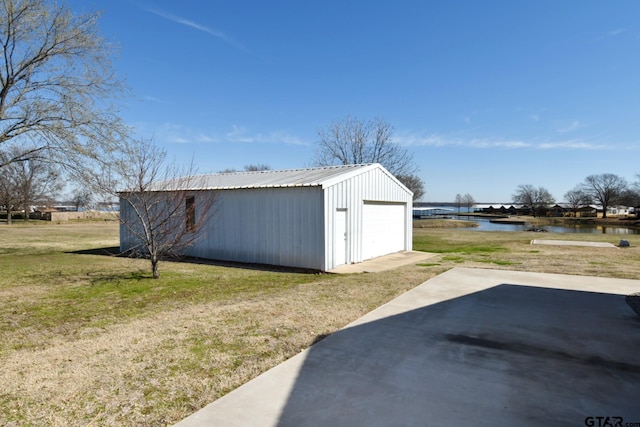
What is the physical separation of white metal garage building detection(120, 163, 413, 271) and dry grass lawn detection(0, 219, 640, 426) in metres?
1.22

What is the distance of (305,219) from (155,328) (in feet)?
19.9

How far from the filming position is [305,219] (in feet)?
35.6

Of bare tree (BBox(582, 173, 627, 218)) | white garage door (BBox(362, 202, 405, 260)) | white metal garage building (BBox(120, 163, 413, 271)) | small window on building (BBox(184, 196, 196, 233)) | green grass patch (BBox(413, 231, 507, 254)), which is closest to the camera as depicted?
white metal garage building (BBox(120, 163, 413, 271))

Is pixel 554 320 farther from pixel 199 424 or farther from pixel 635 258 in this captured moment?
pixel 635 258

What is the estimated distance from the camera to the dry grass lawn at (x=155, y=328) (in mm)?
3297

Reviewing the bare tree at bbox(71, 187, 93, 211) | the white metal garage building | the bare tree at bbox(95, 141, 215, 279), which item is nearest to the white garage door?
the white metal garage building

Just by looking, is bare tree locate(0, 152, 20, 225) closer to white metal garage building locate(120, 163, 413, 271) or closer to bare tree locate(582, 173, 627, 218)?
white metal garage building locate(120, 163, 413, 271)

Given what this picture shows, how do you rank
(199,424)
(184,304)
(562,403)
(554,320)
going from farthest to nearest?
(184,304) < (554,320) < (562,403) < (199,424)

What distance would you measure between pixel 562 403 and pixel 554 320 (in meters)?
2.86

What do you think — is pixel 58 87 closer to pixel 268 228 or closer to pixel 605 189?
pixel 268 228

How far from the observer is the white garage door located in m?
12.6

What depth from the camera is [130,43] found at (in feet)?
46.5

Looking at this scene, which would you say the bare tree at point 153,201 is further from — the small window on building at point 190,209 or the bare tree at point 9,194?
the bare tree at point 9,194

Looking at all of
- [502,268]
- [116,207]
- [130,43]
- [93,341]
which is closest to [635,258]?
[502,268]
